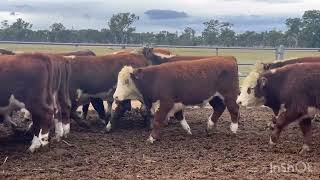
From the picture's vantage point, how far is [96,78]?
962 centimetres

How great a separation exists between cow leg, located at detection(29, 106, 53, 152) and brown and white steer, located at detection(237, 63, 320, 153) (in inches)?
118

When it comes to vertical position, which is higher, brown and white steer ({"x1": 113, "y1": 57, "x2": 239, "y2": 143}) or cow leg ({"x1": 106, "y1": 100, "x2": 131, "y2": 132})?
brown and white steer ({"x1": 113, "y1": 57, "x2": 239, "y2": 143})

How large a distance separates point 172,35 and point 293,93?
2353cm

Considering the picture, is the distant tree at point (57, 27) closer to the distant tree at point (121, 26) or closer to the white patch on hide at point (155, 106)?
the distant tree at point (121, 26)

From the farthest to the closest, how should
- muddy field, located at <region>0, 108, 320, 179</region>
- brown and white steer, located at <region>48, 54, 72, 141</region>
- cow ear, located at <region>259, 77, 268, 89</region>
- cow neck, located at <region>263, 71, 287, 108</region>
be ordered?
1. brown and white steer, located at <region>48, 54, 72, 141</region>
2. cow ear, located at <region>259, 77, 268, 89</region>
3. cow neck, located at <region>263, 71, 287, 108</region>
4. muddy field, located at <region>0, 108, 320, 179</region>

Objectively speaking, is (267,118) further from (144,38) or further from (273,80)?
(144,38)

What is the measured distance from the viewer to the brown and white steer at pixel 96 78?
9.52 metres

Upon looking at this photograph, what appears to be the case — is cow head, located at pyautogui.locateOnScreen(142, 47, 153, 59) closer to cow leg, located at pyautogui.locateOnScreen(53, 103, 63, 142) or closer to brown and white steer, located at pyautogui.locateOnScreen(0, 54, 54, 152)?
cow leg, located at pyautogui.locateOnScreen(53, 103, 63, 142)

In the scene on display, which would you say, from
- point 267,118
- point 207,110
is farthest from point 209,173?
point 207,110

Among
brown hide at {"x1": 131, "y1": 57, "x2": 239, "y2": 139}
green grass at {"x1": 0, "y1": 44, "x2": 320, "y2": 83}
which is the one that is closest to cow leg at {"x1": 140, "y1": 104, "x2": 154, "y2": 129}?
brown hide at {"x1": 131, "y1": 57, "x2": 239, "y2": 139}

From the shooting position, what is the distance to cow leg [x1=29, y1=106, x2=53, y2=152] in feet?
23.8

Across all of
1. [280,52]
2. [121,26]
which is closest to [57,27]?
[121,26]

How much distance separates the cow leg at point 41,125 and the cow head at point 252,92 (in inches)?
112

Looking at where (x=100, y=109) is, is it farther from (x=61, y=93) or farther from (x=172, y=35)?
(x=172, y=35)
